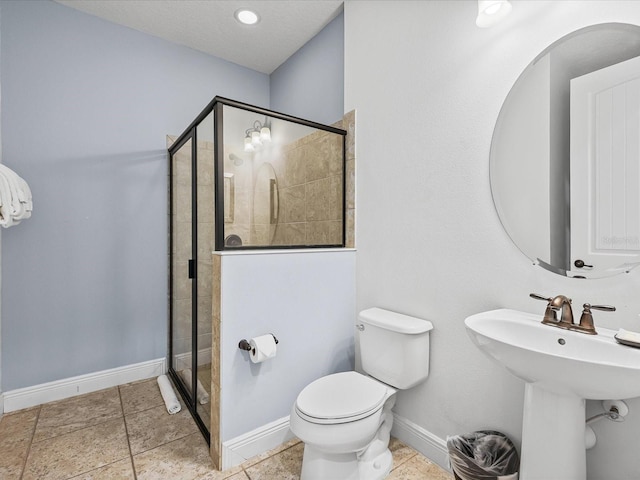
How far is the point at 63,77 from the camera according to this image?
218 cm

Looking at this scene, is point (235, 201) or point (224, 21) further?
point (224, 21)

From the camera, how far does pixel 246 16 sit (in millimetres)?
2289

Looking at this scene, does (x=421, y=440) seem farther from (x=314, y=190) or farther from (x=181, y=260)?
(x=181, y=260)

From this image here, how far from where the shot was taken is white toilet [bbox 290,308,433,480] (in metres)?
1.31

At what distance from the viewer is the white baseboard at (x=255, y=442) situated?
1.57 m

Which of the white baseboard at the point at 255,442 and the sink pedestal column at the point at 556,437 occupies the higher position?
the sink pedestal column at the point at 556,437

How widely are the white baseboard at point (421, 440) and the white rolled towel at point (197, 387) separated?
1046mm

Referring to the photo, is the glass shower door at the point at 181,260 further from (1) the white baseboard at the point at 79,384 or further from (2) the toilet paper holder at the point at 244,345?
(2) the toilet paper holder at the point at 244,345

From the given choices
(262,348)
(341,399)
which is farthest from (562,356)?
(262,348)

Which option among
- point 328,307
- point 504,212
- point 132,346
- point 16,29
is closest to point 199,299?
point 328,307

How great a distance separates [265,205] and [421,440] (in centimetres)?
146

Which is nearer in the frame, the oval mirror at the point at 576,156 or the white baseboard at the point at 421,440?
the oval mirror at the point at 576,156

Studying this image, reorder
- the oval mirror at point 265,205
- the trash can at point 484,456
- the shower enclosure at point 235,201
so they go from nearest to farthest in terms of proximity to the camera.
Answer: the trash can at point 484,456 < the shower enclosure at point 235,201 < the oval mirror at point 265,205

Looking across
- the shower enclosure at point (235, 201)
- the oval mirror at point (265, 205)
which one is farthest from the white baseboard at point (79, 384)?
the oval mirror at point (265, 205)
